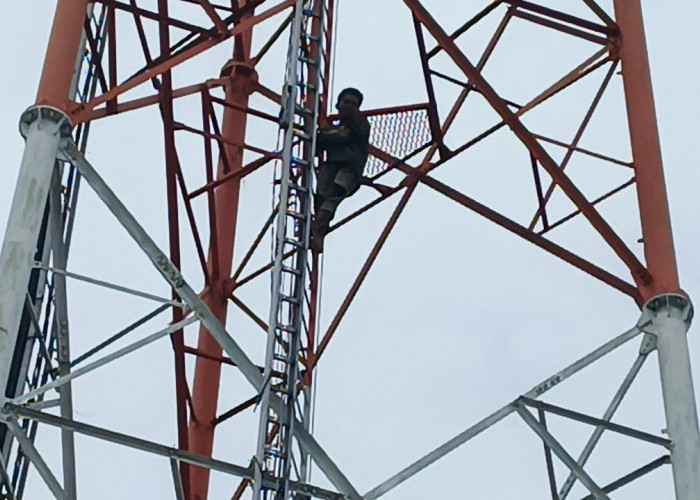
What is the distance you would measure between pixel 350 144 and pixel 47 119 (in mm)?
4670

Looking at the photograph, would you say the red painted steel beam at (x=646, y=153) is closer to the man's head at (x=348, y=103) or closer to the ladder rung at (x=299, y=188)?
the man's head at (x=348, y=103)

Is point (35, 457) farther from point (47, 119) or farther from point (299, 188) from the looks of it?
point (299, 188)

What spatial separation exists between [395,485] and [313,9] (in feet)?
19.4

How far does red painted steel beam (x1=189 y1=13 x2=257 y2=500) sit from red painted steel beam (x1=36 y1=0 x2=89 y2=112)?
313cm

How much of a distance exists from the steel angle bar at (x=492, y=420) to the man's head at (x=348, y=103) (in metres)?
4.34

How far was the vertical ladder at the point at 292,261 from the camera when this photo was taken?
13.5 meters

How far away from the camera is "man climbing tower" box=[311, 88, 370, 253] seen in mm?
17656

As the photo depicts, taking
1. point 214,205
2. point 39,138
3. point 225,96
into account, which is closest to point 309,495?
point 39,138

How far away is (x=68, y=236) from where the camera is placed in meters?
16.1

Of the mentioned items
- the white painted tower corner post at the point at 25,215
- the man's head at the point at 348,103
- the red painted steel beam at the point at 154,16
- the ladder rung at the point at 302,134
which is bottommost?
the white painted tower corner post at the point at 25,215

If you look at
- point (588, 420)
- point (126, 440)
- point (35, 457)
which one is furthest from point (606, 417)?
point (35, 457)

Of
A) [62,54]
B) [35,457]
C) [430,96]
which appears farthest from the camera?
[430,96]

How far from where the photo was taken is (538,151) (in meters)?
16.0

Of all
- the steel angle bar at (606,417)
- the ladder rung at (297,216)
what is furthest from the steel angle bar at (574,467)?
the ladder rung at (297,216)
